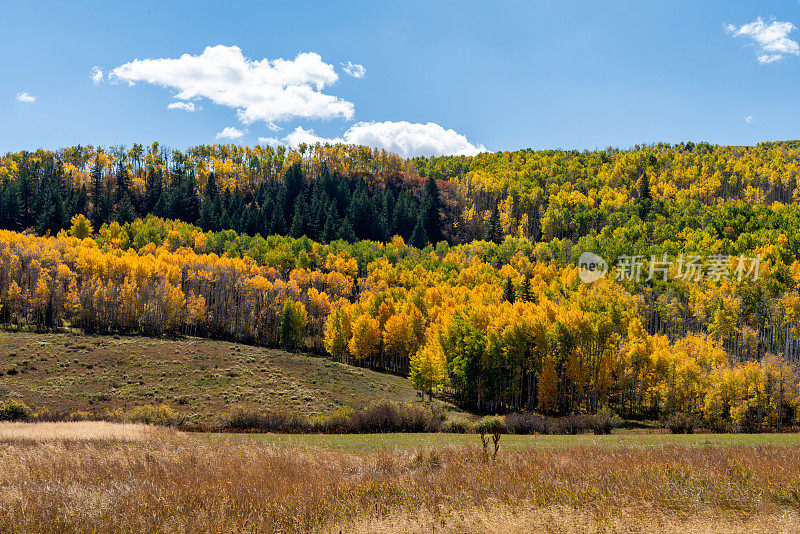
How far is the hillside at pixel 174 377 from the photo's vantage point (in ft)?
175

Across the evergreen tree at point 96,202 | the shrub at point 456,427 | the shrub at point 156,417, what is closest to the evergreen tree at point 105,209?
the evergreen tree at point 96,202

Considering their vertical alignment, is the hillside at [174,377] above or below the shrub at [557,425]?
below

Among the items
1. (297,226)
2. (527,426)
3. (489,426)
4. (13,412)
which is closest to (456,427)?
(489,426)

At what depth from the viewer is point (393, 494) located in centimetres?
1267

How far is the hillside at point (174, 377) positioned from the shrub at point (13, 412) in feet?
29.2

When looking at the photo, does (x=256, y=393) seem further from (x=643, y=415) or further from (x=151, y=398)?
(x=643, y=415)

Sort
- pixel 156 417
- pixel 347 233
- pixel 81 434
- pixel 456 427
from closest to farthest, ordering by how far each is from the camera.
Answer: pixel 81 434 < pixel 456 427 < pixel 156 417 < pixel 347 233

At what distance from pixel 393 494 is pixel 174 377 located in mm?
59515

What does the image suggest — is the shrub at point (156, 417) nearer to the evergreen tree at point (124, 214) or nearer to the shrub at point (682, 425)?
the shrub at point (682, 425)

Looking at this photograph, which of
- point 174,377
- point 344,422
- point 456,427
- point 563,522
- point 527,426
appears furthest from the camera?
point 174,377

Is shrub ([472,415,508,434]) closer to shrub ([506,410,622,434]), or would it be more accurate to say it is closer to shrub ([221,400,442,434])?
shrub ([506,410,622,434])

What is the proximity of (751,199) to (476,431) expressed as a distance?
207 metres

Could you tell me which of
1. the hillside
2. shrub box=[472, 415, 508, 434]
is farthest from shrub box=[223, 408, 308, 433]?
shrub box=[472, 415, 508, 434]

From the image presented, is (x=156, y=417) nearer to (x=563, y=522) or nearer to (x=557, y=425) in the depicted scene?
(x=557, y=425)
